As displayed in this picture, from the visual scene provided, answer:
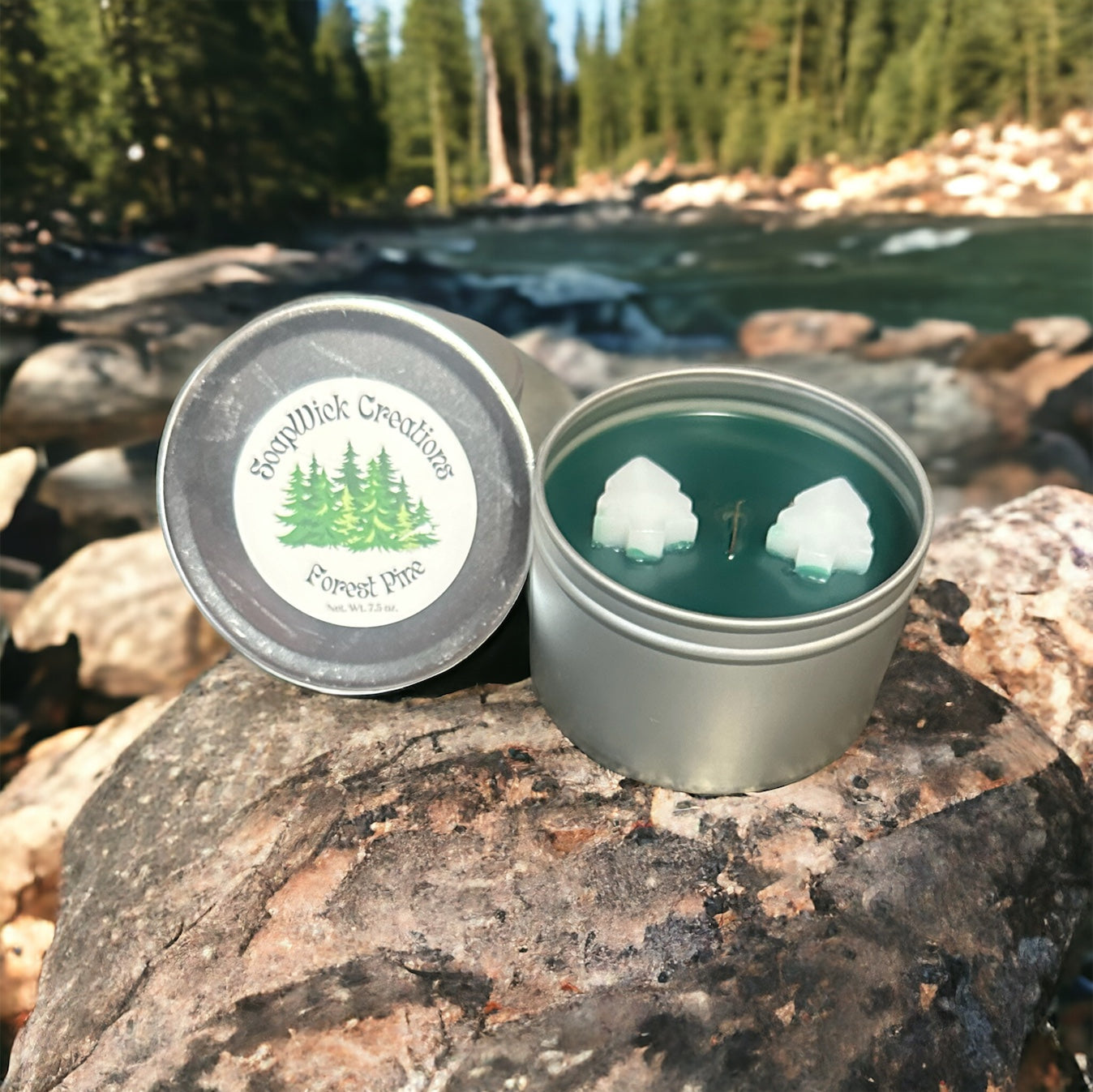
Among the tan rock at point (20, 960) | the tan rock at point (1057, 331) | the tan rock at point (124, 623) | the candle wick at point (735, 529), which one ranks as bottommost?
the tan rock at point (20, 960)

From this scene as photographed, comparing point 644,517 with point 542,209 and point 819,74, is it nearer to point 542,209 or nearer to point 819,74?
point 542,209

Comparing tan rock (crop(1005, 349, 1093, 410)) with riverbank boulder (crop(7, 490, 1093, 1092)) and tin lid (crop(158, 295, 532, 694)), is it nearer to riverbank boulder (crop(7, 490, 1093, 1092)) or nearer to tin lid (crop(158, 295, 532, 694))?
riverbank boulder (crop(7, 490, 1093, 1092))

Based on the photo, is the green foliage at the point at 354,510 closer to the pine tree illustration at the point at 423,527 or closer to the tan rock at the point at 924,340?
the pine tree illustration at the point at 423,527

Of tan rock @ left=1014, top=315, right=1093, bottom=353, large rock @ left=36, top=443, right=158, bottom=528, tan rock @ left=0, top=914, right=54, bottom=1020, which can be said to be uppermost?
tan rock @ left=1014, top=315, right=1093, bottom=353

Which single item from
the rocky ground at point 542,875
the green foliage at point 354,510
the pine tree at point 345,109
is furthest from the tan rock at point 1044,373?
the pine tree at point 345,109

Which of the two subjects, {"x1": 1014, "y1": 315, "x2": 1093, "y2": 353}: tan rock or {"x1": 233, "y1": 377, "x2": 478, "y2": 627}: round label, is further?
{"x1": 1014, "y1": 315, "x2": 1093, "y2": 353}: tan rock

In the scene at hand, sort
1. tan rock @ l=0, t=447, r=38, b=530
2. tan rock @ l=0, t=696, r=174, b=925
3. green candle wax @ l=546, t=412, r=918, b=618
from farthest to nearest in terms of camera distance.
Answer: tan rock @ l=0, t=447, r=38, b=530
tan rock @ l=0, t=696, r=174, b=925
green candle wax @ l=546, t=412, r=918, b=618

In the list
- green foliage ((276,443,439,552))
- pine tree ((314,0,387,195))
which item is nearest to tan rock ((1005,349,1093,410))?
green foliage ((276,443,439,552))
